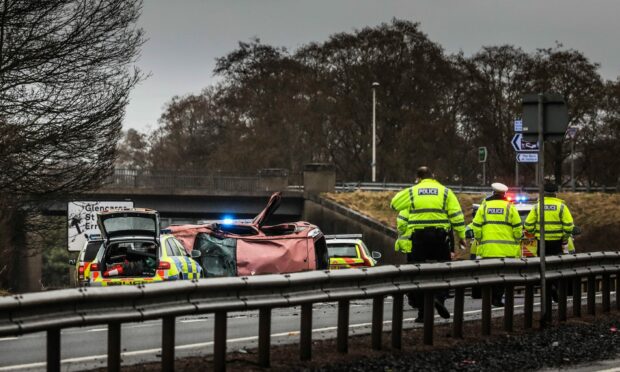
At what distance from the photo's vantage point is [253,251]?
2594cm

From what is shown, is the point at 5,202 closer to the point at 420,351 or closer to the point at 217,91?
the point at 420,351

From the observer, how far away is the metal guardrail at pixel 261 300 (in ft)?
28.8

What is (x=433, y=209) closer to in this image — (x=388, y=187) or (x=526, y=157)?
(x=526, y=157)

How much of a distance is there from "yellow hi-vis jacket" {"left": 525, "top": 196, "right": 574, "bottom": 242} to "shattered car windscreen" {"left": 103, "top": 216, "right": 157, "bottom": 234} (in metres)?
6.87

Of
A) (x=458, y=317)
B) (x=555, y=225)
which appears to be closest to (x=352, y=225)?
(x=555, y=225)

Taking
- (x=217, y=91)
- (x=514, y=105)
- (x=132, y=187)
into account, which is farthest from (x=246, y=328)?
(x=217, y=91)

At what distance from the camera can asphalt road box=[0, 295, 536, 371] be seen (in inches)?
416

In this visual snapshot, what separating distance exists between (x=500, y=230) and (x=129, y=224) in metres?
7.93

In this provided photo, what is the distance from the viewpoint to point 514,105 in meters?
78.9

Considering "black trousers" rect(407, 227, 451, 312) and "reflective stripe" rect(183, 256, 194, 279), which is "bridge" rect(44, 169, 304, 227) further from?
"black trousers" rect(407, 227, 451, 312)

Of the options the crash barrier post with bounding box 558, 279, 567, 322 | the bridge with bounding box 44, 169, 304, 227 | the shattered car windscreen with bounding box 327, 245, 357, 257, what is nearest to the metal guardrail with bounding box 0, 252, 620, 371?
the crash barrier post with bounding box 558, 279, 567, 322

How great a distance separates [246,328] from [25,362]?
3844mm

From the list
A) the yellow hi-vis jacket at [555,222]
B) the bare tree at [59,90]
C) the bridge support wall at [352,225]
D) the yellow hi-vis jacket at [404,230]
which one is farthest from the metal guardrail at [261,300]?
the bridge support wall at [352,225]

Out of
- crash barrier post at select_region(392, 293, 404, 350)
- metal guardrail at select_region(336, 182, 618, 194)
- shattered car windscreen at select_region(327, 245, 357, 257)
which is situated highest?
metal guardrail at select_region(336, 182, 618, 194)
